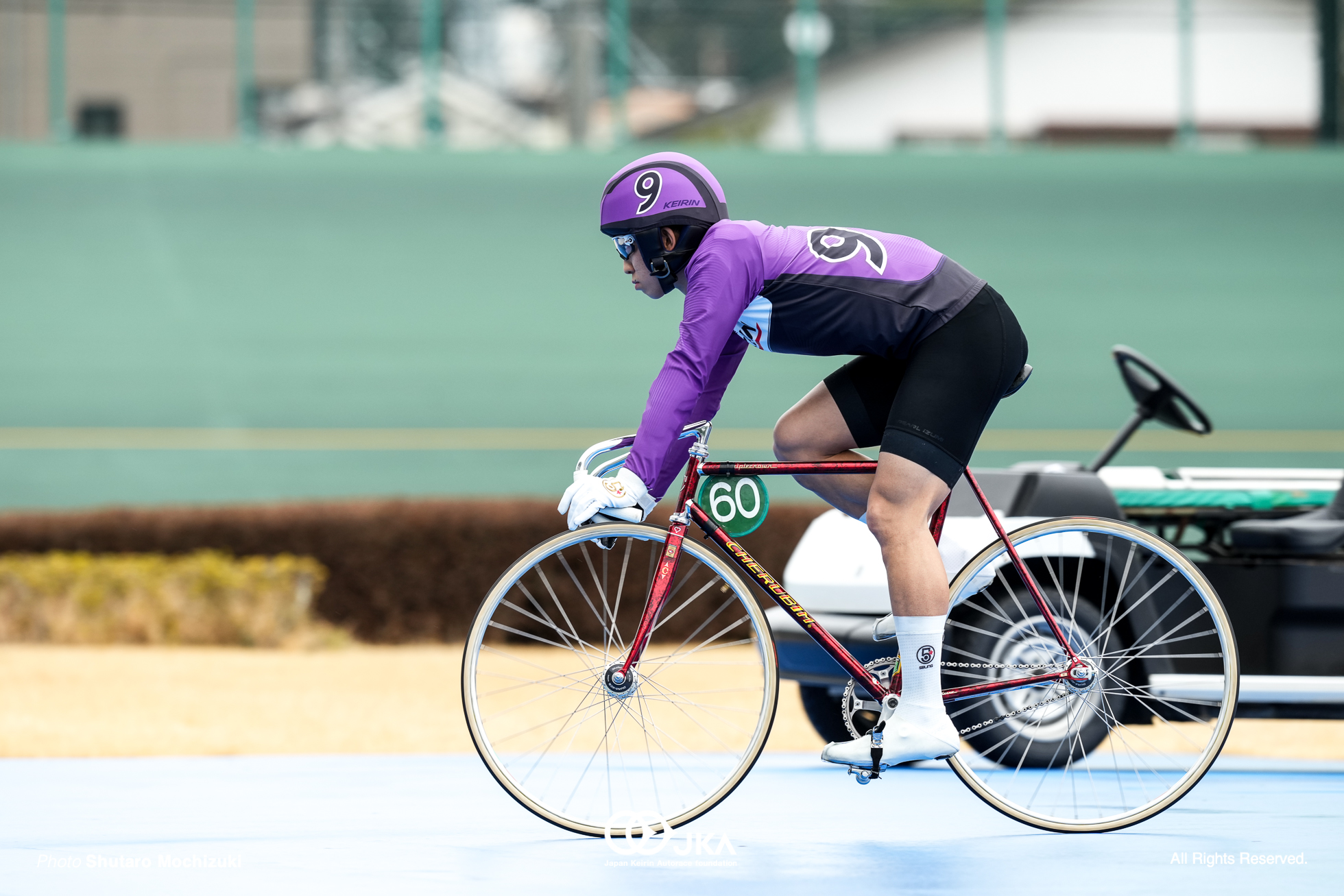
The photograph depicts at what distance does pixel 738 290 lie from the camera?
4.23 meters

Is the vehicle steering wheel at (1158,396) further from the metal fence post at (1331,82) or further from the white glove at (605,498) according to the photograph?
the metal fence post at (1331,82)

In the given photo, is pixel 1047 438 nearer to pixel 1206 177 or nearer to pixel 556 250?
pixel 1206 177

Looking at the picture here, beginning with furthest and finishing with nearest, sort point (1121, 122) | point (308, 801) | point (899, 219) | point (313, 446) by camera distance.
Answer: point (1121, 122), point (899, 219), point (313, 446), point (308, 801)

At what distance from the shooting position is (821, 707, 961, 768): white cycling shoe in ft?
14.0

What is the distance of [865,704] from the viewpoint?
446cm

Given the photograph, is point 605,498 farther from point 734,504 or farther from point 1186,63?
point 1186,63

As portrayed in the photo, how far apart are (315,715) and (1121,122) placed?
15.9m

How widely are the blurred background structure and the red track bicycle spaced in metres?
11.5

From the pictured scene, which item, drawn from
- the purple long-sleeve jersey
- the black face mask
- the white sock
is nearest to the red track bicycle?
the white sock

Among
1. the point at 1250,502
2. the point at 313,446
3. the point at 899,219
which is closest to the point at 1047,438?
the point at 899,219

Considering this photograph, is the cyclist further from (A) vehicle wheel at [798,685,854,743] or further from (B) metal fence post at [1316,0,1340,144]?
(B) metal fence post at [1316,0,1340,144]

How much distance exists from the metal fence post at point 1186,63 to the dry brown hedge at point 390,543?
8578 mm

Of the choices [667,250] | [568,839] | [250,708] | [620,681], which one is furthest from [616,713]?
[250,708]

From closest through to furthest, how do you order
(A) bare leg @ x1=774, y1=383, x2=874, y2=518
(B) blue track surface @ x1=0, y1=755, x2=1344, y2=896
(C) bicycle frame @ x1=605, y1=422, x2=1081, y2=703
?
(B) blue track surface @ x1=0, y1=755, x2=1344, y2=896
(C) bicycle frame @ x1=605, y1=422, x2=1081, y2=703
(A) bare leg @ x1=774, y1=383, x2=874, y2=518
